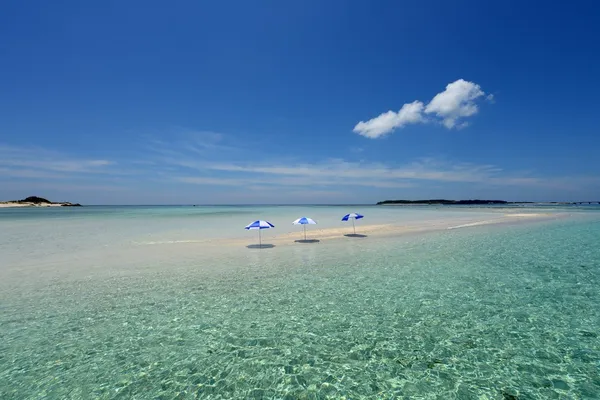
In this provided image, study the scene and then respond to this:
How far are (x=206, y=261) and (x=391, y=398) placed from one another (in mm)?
14300

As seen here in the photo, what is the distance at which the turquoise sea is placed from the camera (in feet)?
18.9

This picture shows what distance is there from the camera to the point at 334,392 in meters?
5.51

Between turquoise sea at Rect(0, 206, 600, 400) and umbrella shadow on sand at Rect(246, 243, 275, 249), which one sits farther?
umbrella shadow on sand at Rect(246, 243, 275, 249)

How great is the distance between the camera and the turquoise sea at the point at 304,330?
226 inches

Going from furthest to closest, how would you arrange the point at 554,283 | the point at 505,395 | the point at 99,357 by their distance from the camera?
the point at 554,283
the point at 99,357
the point at 505,395

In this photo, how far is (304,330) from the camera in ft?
26.5

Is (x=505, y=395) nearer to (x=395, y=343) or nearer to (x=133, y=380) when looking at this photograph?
(x=395, y=343)

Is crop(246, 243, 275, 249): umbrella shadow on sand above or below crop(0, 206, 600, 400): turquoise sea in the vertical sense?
above

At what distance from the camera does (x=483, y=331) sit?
7.79 metres

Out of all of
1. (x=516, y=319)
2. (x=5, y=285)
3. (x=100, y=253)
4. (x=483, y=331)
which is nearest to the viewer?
(x=483, y=331)

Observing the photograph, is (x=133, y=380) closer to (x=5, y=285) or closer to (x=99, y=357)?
(x=99, y=357)

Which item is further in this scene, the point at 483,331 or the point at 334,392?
the point at 483,331

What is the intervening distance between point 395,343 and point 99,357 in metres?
7.46

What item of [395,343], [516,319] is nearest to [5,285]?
[395,343]
